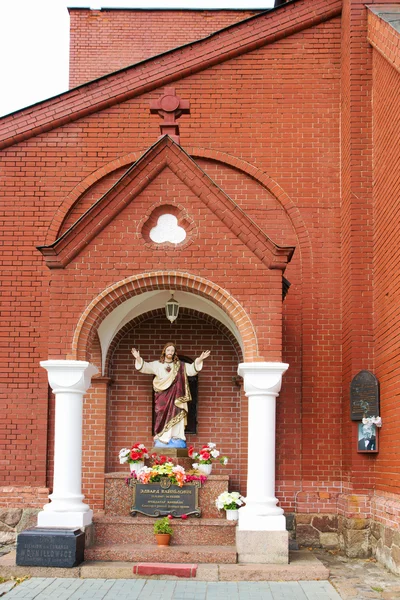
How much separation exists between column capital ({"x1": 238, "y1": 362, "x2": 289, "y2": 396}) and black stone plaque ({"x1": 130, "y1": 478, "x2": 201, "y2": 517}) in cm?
158

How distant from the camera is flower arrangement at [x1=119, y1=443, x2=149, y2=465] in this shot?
11109 mm

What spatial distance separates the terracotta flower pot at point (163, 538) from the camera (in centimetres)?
1011

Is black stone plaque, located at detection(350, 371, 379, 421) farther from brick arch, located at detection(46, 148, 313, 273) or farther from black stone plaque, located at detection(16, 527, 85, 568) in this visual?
black stone plaque, located at detection(16, 527, 85, 568)

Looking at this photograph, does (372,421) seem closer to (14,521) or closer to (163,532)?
(163,532)

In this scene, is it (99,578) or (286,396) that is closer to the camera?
(99,578)

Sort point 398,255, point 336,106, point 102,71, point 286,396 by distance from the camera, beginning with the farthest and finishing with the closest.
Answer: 1. point 102,71
2. point 336,106
3. point 286,396
4. point 398,255

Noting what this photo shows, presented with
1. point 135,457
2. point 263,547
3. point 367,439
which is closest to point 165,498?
point 135,457

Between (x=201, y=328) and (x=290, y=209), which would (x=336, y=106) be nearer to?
(x=290, y=209)

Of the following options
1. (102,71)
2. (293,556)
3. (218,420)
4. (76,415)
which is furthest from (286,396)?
(102,71)

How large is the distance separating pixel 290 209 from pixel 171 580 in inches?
232

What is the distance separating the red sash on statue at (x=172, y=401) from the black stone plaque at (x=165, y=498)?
3.82 feet

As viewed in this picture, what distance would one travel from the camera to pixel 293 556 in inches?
406

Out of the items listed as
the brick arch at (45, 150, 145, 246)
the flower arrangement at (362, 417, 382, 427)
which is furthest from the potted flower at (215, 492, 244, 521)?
the brick arch at (45, 150, 145, 246)

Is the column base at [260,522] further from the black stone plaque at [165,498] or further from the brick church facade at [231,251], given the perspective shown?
the brick church facade at [231,251]
